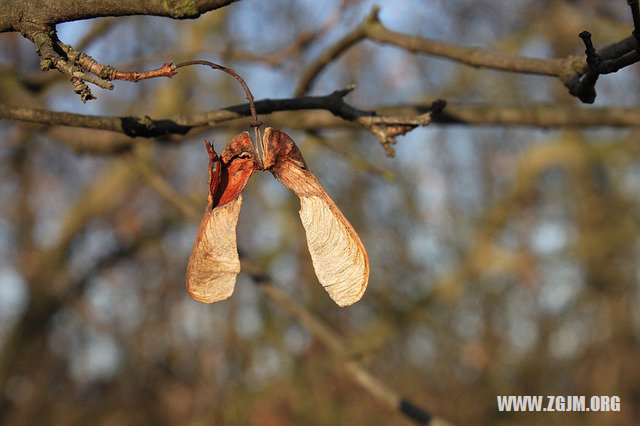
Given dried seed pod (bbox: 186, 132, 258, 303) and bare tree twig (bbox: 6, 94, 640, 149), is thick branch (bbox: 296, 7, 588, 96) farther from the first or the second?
dried seed pod (bbox: 186, 132, 258, 303)

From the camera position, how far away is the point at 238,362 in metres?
9.09

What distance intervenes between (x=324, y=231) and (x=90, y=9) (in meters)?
0.65

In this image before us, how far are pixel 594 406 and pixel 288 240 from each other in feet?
15.1

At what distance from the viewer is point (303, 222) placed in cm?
130

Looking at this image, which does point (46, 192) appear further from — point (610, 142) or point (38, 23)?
point (38, 23)

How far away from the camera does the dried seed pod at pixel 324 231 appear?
48.3 inches

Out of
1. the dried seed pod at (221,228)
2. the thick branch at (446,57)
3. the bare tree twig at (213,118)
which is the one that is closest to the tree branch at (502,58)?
the thick branch at (446,57)

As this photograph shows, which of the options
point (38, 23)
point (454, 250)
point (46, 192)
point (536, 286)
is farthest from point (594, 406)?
point (46, 192)

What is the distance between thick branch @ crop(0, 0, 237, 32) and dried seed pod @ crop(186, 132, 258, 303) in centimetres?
27

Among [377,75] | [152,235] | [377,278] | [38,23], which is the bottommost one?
[38,23]

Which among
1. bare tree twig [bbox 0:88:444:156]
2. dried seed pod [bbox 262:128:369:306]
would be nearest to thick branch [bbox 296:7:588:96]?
bare tree twig [bbox 0:88:444:156]

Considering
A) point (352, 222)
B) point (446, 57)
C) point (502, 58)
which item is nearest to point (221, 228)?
point (502, 58)

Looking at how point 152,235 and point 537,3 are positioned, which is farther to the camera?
point 537,3

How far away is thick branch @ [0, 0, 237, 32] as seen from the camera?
1310mm
